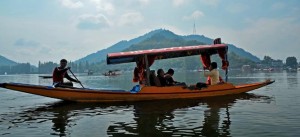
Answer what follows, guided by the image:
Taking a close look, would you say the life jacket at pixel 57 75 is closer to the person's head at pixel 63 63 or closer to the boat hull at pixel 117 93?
the person's head at pixel 63 63

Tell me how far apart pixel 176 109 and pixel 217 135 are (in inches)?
210

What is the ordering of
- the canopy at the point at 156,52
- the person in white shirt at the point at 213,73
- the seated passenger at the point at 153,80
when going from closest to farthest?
the canopy at the point at 156,52, the seated passenger at the point at 153,80, the person in white shirt at the point at 213,73

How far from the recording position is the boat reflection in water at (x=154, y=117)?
33.8ft

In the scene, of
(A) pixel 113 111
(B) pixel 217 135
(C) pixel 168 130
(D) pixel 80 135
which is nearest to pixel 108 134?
(D) pixel 80 135

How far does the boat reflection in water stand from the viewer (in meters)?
10.3

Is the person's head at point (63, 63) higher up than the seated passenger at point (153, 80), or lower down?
higher up

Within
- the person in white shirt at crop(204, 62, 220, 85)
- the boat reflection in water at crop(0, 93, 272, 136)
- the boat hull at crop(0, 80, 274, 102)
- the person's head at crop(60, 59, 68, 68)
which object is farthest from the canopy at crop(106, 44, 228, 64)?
the boat reflection in water at crop(0, 93, 272, 136)

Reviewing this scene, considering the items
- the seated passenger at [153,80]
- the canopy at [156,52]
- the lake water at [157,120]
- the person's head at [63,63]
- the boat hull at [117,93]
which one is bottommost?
A: the lake water at [157,120]

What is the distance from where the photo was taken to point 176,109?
14766 mm

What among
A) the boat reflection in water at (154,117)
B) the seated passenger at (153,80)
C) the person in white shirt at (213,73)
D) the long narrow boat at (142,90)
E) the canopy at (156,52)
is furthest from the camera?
the person in white shirt at (213,73)

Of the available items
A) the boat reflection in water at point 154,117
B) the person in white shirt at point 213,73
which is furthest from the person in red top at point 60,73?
the person in white shirt at point 213,73

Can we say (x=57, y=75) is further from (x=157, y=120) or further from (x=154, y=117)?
(x=157, y=120)

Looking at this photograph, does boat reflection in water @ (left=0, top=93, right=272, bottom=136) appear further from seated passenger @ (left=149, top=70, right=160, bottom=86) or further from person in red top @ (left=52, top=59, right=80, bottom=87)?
person in red top @ (left=52, top=59, right=80, bottom=87)

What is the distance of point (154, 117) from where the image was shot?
1275cm
